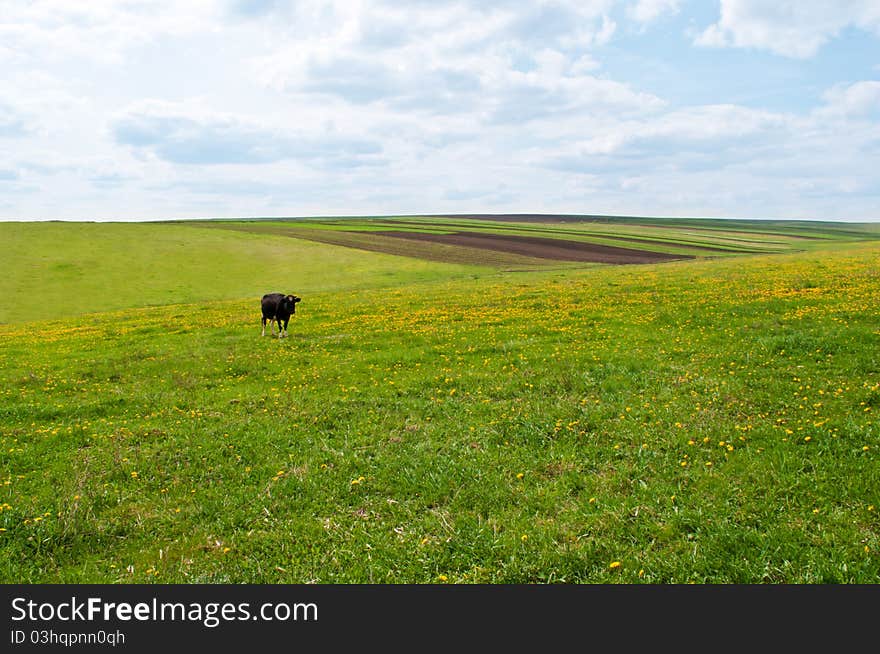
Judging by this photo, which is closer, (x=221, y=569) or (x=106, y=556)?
(x=221, y=569)

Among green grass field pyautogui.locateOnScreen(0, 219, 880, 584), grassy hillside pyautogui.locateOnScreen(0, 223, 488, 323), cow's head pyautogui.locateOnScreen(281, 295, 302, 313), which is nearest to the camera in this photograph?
green grass field pyautogui.locateOnScreen(0, 219, 880, 584)

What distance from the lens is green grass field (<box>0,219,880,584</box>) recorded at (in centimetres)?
710

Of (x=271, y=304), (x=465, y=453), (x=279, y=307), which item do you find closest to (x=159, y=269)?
(x=271, y=304)

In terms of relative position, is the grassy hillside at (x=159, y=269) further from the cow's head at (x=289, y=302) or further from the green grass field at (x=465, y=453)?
the green grass field at (x=465, y=453)

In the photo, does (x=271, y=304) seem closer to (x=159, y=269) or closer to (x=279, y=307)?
(x=279, y=307)

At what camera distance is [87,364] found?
20.5 metres

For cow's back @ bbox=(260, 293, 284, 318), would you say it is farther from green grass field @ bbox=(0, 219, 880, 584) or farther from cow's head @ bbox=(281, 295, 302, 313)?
green grass field @ bbox=(0, 219, 880, 584)

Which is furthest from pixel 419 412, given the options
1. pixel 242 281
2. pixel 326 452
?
pixel 242 281

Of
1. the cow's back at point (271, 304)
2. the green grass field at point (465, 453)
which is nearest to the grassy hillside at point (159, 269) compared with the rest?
the cow's back at point (271, 304)

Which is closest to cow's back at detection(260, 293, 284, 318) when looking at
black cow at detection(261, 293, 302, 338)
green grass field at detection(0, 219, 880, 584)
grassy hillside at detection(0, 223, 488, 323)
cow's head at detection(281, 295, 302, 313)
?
black cow at detection(261, 293, 302, 338)

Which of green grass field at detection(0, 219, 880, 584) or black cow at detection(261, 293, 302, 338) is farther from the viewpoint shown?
black cow at detection(261, 293, 302, 338)
